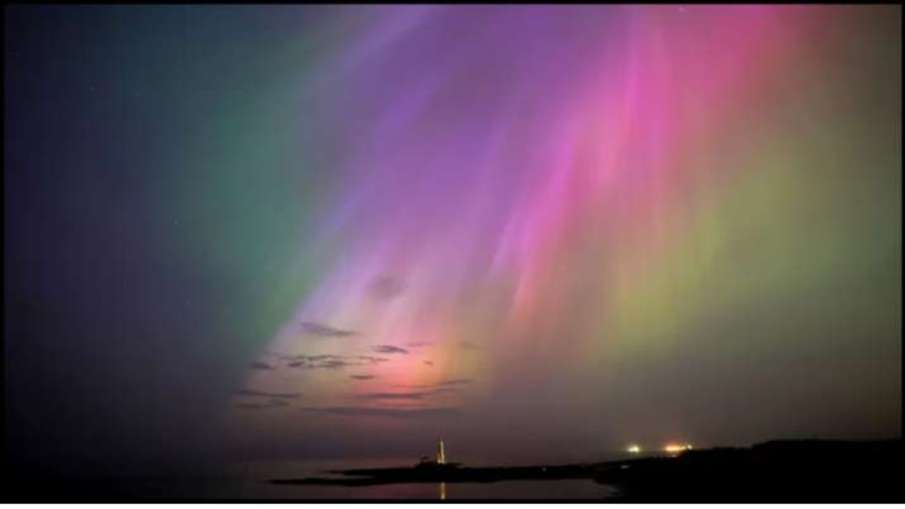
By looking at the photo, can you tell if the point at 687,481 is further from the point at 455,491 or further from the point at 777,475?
the point at 455,491

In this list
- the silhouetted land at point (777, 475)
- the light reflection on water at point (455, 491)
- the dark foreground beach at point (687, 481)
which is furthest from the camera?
the light reflection on water at point (455, 491)

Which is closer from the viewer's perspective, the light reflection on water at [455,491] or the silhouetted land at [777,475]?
the silhouetted land at [777,475]

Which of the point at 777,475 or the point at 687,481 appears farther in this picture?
the point at 687,481

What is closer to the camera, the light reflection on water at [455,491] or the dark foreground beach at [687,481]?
the dark foreground beach at [687,481]

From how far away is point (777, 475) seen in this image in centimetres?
3155

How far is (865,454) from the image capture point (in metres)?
32.8

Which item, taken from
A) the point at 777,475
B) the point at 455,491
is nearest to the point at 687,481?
the point at 777,475

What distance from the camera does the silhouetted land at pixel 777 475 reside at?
2683cm

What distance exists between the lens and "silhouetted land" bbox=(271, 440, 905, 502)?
26.8 meters

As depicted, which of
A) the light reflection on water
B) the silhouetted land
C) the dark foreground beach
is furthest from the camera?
the light reflection on water

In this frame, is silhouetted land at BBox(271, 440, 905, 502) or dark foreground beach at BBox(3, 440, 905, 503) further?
dark foreground beach at BBox(3, 440, 905, 503)

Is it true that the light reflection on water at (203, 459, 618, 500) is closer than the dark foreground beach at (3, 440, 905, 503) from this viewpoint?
No

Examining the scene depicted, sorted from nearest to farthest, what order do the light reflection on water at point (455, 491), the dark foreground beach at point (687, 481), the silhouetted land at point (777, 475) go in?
the silhouetted land at point (777, 475)
the dark foreground beach at point (687, 481)
the light reflection on water at point (455, 491)

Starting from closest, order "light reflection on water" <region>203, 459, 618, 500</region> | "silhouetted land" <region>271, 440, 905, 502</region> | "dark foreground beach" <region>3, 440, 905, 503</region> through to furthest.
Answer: "silhouetted land" <region>271, 440, 905, 502</region>
"dark foreground beach" <region>3, 440, 905, 503</region>
"light reflection on water" <region>203, 459, 618, 500</region>
